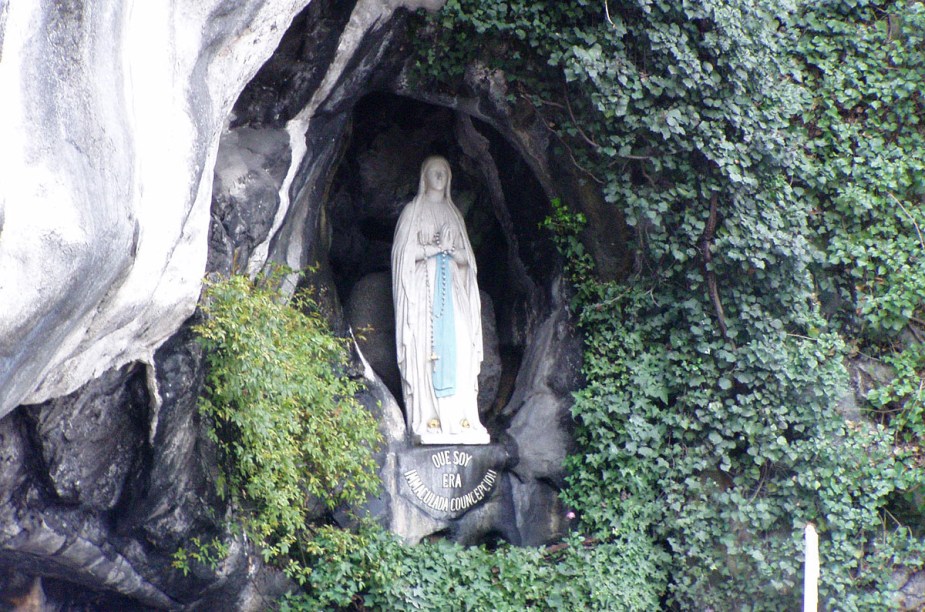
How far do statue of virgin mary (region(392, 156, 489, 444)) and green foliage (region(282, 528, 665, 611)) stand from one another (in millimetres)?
797

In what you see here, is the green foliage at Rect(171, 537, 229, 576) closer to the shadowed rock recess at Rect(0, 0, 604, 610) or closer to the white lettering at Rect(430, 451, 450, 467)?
the shadowed rock recess at Rect(0, 0, 604, 610)

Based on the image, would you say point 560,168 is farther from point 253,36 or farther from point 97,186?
point 97,186

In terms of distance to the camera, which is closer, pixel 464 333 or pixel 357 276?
pixel 464 333

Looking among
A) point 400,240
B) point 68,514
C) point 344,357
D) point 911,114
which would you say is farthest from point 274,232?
point 911,114

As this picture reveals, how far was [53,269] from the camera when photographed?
10.6ft

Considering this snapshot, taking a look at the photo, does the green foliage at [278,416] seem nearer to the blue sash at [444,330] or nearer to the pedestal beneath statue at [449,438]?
the pedestal beneath statue at [449,438]

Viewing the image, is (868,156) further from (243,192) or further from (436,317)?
(243,192)

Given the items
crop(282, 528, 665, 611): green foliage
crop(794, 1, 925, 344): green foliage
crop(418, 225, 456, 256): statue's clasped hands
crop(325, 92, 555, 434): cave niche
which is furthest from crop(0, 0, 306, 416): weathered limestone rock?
crop(794, 1, 925, 344): green foliage

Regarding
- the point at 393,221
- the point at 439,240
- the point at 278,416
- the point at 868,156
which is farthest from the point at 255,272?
the point at 868,156

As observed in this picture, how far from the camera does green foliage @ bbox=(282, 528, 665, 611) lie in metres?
5.79

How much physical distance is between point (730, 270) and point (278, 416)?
2829 millimetres

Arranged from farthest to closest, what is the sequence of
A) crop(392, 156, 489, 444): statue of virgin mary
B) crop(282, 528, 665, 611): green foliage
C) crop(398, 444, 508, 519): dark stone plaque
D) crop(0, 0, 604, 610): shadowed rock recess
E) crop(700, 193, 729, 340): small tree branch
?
crop(392, 156, 489, 444): statue of virgin mary
crop(398, 444, 508, 519): dark stone plaque
crop(700, 193, 729, 340): small tree branch
crop(282, 528, 665, 611): green foliage
crop(0, 0, 604, 610): shadowed rock recess

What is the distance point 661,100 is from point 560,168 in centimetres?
77

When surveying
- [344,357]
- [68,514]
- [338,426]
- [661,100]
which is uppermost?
[661,100]
